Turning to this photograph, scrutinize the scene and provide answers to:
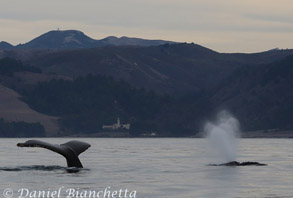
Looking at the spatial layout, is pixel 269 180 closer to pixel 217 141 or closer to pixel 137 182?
pixel 137 182

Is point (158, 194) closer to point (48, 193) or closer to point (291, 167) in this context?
point (48, 193)

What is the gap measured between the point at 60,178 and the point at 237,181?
1166 centimetres

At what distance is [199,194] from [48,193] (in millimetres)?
8415

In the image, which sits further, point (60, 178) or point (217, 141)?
point (217, 141)

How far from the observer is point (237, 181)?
55.4m

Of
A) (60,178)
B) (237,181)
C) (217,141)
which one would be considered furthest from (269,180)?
(217,141)

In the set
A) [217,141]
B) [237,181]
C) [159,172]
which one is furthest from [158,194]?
[217,141]

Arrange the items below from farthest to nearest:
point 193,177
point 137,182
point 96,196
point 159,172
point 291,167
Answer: point 291,167 → point 159,172 → point 193,177 → point 137,182 → point 96,196

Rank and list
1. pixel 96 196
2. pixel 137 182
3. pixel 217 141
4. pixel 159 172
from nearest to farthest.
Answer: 1. pixel 96 196
2. pixel 137 182
3. pixel 159 172
4. pixel 217 141

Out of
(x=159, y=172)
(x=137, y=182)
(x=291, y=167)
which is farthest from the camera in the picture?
(x=291, y=167)

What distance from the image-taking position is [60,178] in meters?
55.3

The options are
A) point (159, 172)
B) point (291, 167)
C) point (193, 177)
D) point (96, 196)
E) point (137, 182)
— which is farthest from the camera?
point (291, 167)

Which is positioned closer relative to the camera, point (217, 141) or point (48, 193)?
point (48, 193)

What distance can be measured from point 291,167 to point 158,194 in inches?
1084
